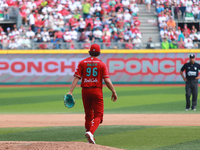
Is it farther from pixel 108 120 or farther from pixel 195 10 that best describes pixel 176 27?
pixel 108 120

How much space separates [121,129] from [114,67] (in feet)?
56.0

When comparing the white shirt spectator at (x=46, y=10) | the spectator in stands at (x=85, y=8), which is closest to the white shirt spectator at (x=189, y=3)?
the spectator in stands at (x=85, y=8)

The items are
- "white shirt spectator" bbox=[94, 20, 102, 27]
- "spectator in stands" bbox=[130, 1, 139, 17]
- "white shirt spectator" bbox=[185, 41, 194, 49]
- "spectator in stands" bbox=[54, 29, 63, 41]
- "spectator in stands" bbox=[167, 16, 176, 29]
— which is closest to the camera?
"white shirt spectator" bbox=[185, 41, 194, 49]

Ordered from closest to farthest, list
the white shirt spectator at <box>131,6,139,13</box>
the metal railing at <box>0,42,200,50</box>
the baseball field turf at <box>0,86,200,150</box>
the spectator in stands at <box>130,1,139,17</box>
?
the baseball field turf at <box>0,86,200,150</box>
the metal railing at <box>0,42,200,50</box>
the spectator in stands at <box>130,1,139,17</box>
the white shirt spectator at <box>131,6,139,13</box>

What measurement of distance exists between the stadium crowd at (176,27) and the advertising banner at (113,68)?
75cm

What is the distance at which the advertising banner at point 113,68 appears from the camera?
28359 mm

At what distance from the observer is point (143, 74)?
28.5 m

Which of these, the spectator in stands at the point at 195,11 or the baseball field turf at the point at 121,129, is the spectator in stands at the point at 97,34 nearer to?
the spectator in stands at the point at 195,11

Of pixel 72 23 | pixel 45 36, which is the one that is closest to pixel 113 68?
pixel 72 23

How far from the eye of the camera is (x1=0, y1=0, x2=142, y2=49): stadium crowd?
28172 millimetres

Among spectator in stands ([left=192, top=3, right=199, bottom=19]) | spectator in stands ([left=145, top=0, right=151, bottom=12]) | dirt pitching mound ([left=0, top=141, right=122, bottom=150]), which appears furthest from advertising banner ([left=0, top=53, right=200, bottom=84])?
dirt pitching mound ([left=0, top=141, right=122, bottom=150])

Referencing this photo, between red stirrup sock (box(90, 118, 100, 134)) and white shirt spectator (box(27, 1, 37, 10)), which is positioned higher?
white shirt spectator (box(27, 1, 37, 10))

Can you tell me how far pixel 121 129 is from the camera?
38.3 ft

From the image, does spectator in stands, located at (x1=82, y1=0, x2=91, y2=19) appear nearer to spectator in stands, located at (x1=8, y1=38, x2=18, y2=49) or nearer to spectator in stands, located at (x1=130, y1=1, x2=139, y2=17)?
spectator in stands, located at (x1=130, y1=1, x2=139, y2=17)
